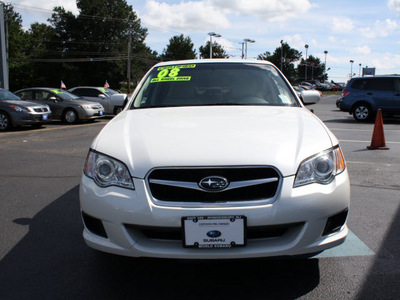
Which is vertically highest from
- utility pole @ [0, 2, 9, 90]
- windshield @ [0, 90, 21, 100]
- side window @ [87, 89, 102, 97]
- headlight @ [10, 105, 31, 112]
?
utility pole @ [0, 2, 9, 90]

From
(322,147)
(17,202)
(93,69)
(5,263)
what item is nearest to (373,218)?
(322,147)

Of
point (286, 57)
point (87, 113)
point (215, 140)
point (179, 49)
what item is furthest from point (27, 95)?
point (286, 57)

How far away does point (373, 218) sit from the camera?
407 centimetres

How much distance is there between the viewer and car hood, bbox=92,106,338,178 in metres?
2.43

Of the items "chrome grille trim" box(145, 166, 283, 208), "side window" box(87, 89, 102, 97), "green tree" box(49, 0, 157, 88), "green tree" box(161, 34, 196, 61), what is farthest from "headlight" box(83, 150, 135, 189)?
"green tree" box(161, 34, 196, 61)

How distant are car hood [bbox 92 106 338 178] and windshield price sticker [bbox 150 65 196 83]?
32.1 inches

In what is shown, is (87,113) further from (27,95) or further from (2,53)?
(2,53)

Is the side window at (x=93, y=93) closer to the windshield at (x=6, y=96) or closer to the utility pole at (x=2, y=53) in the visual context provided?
the windshield at (x=6, y=96)

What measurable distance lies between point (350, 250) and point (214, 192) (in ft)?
4.94

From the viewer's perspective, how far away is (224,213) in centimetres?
229

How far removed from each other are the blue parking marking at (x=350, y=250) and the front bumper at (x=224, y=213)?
709mm

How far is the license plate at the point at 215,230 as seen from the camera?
230 cm

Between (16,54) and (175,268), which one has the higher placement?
(16,54)

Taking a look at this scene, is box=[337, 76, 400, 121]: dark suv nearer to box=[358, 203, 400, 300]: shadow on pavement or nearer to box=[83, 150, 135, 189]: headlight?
Result: box=[358, 203, 400, 300]: shadow on pavement
